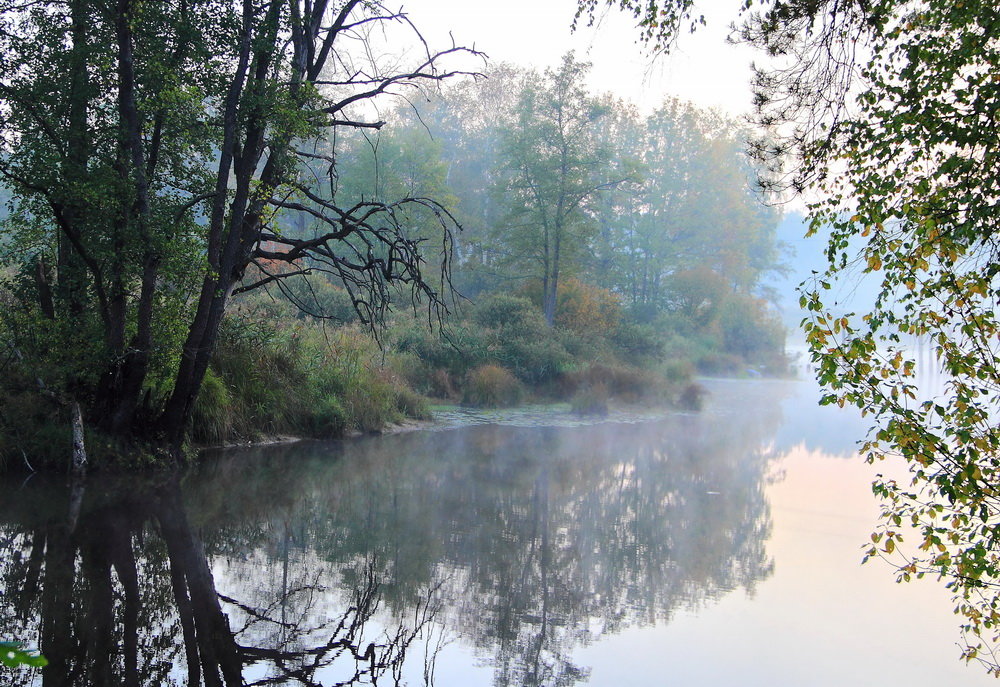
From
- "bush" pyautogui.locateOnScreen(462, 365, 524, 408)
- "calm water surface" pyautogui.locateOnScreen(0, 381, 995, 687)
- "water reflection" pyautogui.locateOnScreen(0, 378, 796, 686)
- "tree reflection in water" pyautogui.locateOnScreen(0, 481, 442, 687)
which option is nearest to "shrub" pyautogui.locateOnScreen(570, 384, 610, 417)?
"bush" pyautogui.locateOnScreen(462, 365, 524, 408)

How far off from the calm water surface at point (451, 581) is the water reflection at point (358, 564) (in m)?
0.03

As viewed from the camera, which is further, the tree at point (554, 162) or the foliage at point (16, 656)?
the tree at point (554, 162)

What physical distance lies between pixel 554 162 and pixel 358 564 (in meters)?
25.4

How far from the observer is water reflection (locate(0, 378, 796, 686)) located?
17.7 feet

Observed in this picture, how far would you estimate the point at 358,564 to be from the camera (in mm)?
7531

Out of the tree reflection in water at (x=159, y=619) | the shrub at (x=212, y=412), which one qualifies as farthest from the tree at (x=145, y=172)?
the tree reflection in water at (x=159, y=619)

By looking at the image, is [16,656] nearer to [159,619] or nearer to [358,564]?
[159,619]

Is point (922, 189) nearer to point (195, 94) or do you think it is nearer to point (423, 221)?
point (195, 94)

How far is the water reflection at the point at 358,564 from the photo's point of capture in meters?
5.39

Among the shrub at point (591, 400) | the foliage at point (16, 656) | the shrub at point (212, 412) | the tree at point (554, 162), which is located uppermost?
the tree at point (554, 162)

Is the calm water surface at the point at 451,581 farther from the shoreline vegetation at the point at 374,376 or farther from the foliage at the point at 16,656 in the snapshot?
the foliage at the point at 16,656

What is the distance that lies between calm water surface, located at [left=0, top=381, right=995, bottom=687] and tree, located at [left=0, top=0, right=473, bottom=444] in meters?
1.54

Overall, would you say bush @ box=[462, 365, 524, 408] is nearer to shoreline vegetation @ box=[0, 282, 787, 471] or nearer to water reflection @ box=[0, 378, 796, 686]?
shoreline vegetation @ box=[0, 282, 787, 471]

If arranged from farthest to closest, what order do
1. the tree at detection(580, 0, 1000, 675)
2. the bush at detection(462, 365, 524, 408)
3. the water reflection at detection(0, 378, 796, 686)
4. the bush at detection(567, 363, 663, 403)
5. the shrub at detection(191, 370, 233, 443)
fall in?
1. the bush at detection(567, 363, 663, 403)
2. the bush at detection(462, 365, 524, 408)
3. the shrub at detection(191, 370, 233, 443)
4. the water reflection at detection(0, 378, 796, 686)
5. the tree at detection(580, 0, 1000, 675)
